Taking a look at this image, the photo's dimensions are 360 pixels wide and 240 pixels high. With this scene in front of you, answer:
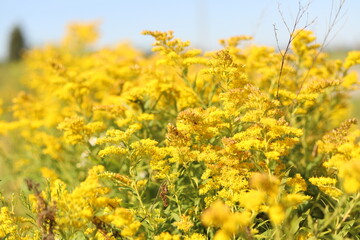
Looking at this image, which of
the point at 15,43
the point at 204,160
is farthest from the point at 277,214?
the point at 15,43

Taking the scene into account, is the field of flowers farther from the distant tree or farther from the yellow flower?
the distant tree

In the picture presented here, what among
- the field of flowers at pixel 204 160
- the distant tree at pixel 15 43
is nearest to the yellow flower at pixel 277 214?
the field of flowers at pixel 204 160

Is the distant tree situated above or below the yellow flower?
below

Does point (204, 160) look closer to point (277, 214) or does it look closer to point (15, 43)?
point (277, 214)

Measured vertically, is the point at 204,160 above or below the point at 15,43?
above

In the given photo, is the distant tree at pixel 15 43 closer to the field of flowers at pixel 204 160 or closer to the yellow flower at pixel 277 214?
the field of flowers at pixel 204 160

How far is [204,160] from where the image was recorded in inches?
90.6

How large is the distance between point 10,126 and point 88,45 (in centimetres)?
835

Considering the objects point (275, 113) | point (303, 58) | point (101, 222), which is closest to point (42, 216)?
point (101, 222)

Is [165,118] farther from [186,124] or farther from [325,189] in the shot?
[325,189]

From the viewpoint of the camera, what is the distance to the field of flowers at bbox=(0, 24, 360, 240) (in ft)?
6.45

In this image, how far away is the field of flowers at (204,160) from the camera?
196 centimetres

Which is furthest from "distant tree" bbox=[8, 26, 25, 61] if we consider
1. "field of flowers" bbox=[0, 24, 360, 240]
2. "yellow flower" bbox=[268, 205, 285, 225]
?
"yellow flower" bbox=[268, 205, 285, 225]

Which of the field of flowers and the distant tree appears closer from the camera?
the field of flowers
